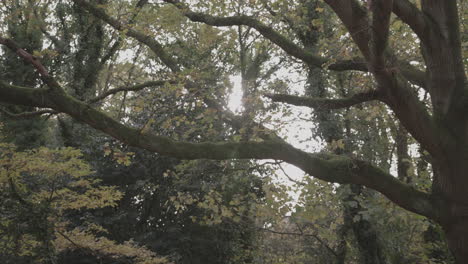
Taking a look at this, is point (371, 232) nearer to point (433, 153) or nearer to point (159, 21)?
point (433, 153)

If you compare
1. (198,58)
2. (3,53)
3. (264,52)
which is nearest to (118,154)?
(198,58)

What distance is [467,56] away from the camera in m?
5.27

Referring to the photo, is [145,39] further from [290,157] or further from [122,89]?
[290,157]

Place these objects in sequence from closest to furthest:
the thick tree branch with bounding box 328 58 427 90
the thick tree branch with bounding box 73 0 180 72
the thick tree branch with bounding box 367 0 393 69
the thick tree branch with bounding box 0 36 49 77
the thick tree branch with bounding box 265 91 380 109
→ the thick tree branch with bounding box 367 0 393 69
the thick tree branch with bounding box 0 36 49 77
the thick tree branch with bounding box 265 91 380 109
the thick tree branch with bounding box 328 58 427 90
the thick tree branch with bounding box 73 0 180 72

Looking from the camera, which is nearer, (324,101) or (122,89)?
(324,101)

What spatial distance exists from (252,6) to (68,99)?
4954mm

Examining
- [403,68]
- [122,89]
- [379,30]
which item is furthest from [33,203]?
[403,68]

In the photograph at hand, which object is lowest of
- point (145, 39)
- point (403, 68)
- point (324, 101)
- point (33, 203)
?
point (33, 203)

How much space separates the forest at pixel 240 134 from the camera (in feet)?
14.1

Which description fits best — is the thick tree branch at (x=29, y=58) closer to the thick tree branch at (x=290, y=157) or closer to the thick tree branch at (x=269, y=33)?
the thick tree branch at (x=290, y=157)

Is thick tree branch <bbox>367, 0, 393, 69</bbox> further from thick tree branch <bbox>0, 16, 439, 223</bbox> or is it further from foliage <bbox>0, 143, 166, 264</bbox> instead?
foliage <bbox>0, 143, 166, 264</bbox>

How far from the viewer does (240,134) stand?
6176 millimetres

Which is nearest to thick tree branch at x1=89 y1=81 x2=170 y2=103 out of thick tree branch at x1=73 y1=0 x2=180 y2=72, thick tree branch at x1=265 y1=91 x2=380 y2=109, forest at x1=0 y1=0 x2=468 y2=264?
forest at x1=0 y1=0 x2=468 y2=264

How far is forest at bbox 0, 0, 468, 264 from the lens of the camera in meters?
4.31
